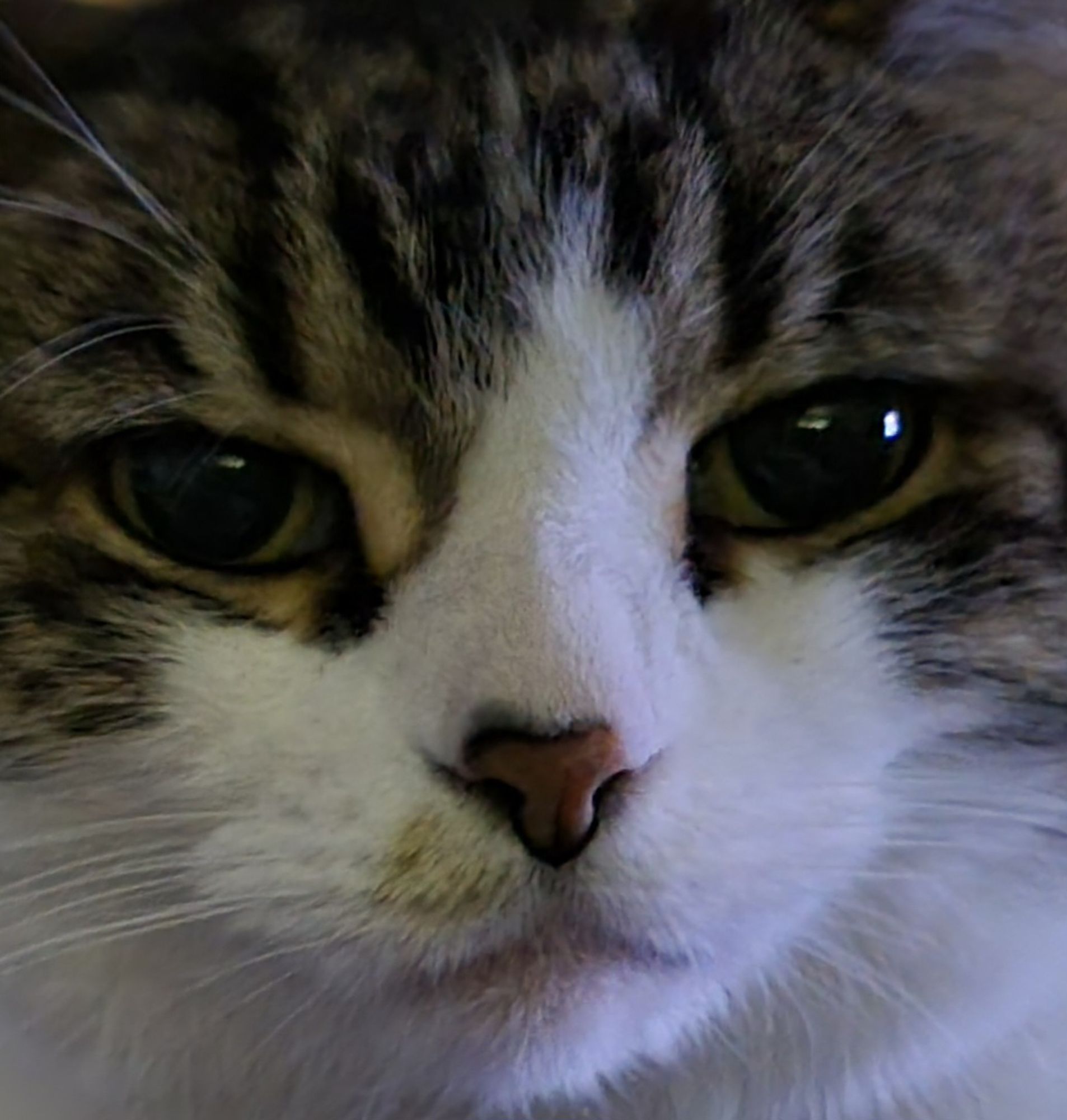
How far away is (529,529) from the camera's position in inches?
23.6

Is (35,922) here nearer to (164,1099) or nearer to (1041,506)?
(164,1099)

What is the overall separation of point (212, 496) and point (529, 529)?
140mm

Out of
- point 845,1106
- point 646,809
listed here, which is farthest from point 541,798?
point 845,1106

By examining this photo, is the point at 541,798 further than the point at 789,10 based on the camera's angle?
No

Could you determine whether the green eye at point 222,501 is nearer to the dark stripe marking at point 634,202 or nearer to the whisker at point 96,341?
the whisker at point 96,341

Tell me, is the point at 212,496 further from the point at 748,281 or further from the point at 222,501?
the point at 748,281

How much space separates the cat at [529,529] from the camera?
1.93 ft

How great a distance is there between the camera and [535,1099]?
708mm

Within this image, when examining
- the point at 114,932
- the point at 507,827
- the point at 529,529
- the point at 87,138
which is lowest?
the point at 114,932

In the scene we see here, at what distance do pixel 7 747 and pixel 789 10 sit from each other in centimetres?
47

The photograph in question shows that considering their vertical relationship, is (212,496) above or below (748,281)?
below

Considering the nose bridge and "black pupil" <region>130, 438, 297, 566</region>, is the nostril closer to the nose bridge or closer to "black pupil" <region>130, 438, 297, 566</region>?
the nose bridge

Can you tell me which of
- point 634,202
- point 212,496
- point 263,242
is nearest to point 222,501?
point 212,496

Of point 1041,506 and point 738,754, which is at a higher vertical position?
point 1041,506
